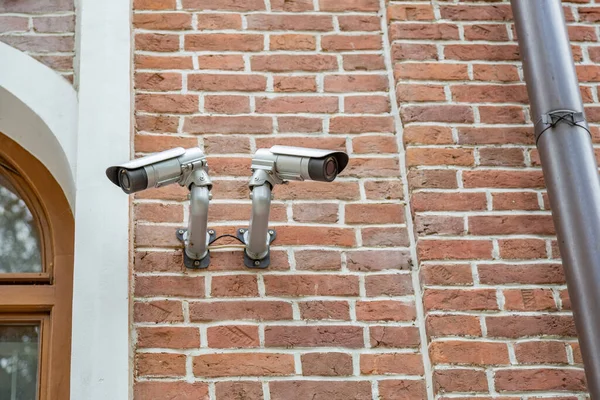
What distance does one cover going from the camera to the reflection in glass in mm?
3072

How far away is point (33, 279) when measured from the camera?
3.19 metres

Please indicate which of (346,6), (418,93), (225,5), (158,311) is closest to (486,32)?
(418,93)

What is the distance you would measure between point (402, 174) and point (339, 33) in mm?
536

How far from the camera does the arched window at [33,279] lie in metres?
3.08

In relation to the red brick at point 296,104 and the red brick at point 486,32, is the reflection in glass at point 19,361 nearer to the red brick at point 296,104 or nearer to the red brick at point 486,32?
the red brick at point 296,104

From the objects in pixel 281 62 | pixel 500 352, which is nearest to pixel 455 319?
pixel 500 352

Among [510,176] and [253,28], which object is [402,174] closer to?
[510,176]

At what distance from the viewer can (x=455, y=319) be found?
2902 millimetres

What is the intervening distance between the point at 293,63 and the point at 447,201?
66cm

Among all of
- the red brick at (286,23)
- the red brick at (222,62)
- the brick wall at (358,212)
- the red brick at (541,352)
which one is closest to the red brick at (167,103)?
the brick wall at (358,212)

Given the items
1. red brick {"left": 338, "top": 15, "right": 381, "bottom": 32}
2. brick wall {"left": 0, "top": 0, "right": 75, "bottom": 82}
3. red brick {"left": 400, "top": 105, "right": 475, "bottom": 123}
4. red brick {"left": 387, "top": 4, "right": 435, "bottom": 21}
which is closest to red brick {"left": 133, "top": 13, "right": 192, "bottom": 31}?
brick wall {"left": 0, "top": 0, "right": 75, "bottom": 82}

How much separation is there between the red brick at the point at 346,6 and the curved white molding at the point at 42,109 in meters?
0.85

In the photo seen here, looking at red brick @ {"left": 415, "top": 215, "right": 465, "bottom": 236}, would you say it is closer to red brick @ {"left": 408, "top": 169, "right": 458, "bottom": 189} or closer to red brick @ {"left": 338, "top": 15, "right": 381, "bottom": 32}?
red brick @ {"left": 408, "top": 169, "right": 458, "bottom": 189}

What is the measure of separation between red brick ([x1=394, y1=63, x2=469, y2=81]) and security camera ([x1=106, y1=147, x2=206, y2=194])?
0.80 m
